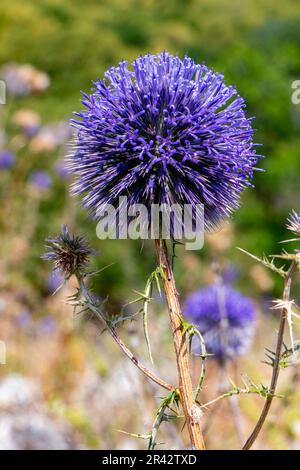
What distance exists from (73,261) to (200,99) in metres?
0.58

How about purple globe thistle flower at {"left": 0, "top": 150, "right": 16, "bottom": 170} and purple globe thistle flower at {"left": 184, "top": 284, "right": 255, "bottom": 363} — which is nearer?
purple globe thistle flower at {"left": 184, "top": 284, "right": 255, "bottom": 363}

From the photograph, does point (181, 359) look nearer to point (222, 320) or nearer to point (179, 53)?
point (222, 320)

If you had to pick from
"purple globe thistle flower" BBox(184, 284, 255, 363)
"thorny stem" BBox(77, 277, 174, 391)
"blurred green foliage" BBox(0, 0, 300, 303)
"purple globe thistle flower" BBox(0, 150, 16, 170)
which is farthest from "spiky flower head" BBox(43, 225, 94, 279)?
"blurred green foliage" BBox(0, 0, 300, 303)

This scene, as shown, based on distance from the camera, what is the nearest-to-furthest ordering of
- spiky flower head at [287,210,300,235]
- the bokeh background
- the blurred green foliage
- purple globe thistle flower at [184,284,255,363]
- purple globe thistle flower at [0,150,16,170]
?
spiky flower head at [287,210,300,235] → purple globe thistle flower at [184,284,255,363] → the bokeh background → purple globe thistle flower at [0,150,16,170] → the blurred green foliage

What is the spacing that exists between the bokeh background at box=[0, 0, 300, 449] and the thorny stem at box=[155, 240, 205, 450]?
0.35 ft

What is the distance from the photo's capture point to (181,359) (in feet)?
4.97

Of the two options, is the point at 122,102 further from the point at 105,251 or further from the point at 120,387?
the point at 105,251

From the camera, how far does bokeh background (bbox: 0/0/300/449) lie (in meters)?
4.19

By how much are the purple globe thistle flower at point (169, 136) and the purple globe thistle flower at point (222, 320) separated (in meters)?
1.26

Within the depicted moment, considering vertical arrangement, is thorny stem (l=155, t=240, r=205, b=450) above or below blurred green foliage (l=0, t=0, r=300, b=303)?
below

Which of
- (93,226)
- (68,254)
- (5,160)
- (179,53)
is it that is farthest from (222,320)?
(179,53)

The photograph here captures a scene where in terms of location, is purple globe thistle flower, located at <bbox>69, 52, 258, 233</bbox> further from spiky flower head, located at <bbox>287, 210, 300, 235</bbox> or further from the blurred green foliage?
the blurred green foliage
